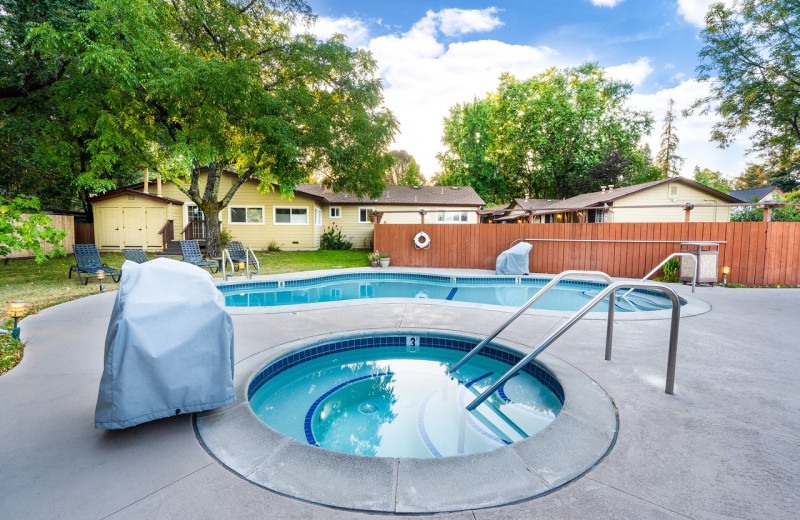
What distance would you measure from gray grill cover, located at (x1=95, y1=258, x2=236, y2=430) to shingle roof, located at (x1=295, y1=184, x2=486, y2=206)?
57.2 ft

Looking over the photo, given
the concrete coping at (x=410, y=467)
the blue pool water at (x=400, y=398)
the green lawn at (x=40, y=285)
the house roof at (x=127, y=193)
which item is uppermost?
the house roof at (x=127, y=193)

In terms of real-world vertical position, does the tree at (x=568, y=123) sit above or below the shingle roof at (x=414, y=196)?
above

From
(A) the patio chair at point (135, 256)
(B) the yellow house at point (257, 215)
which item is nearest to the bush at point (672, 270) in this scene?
(B) the yellow house at point (257, 215)

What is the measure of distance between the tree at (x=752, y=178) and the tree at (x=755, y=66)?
34.2 meters

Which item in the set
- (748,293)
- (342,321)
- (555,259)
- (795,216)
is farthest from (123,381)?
(795,216)

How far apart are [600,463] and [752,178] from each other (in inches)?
2518

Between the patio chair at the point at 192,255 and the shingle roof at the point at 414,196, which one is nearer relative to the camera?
the patio chair at the point at 192,255

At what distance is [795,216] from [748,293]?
337 inches

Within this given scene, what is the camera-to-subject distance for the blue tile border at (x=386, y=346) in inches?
127

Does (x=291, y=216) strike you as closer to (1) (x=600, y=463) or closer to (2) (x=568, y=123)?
(1) (x=600, y=463)

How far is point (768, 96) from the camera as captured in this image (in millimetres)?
16219

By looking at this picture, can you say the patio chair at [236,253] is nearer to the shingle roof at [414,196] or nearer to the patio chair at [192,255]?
the patio chair at [192,255]

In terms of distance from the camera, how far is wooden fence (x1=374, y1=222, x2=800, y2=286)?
8.30 metres

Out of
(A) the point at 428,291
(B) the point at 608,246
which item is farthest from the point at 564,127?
(A) the point at 428,291
